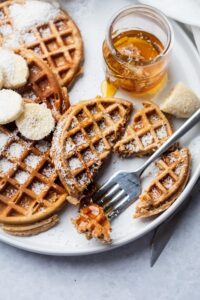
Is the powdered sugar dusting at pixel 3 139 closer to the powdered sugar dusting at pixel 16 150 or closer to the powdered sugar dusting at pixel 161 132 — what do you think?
the powdered sugar dusting at pixel 16 150

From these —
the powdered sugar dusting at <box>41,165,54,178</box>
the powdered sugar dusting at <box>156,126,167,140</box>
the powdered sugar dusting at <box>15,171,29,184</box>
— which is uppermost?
the powdered sugar dusting at <box>156,126,167,140</box>

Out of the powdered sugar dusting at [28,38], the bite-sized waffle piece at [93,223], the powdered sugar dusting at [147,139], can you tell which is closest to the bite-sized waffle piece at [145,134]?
the powdered sugar dusting at [147,139]

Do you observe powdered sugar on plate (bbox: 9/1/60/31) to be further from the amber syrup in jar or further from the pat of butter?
the pat of butter

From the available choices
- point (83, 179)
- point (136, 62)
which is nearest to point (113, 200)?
point (83, 179)

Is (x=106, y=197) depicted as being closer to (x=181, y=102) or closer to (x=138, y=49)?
(x=181, y=102)

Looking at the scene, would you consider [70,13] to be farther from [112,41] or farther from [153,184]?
[153,184]

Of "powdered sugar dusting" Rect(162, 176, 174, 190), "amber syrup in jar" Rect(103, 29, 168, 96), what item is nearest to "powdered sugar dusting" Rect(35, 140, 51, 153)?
"amber syrup in jar" Rect(103, 29, 168, 96)
